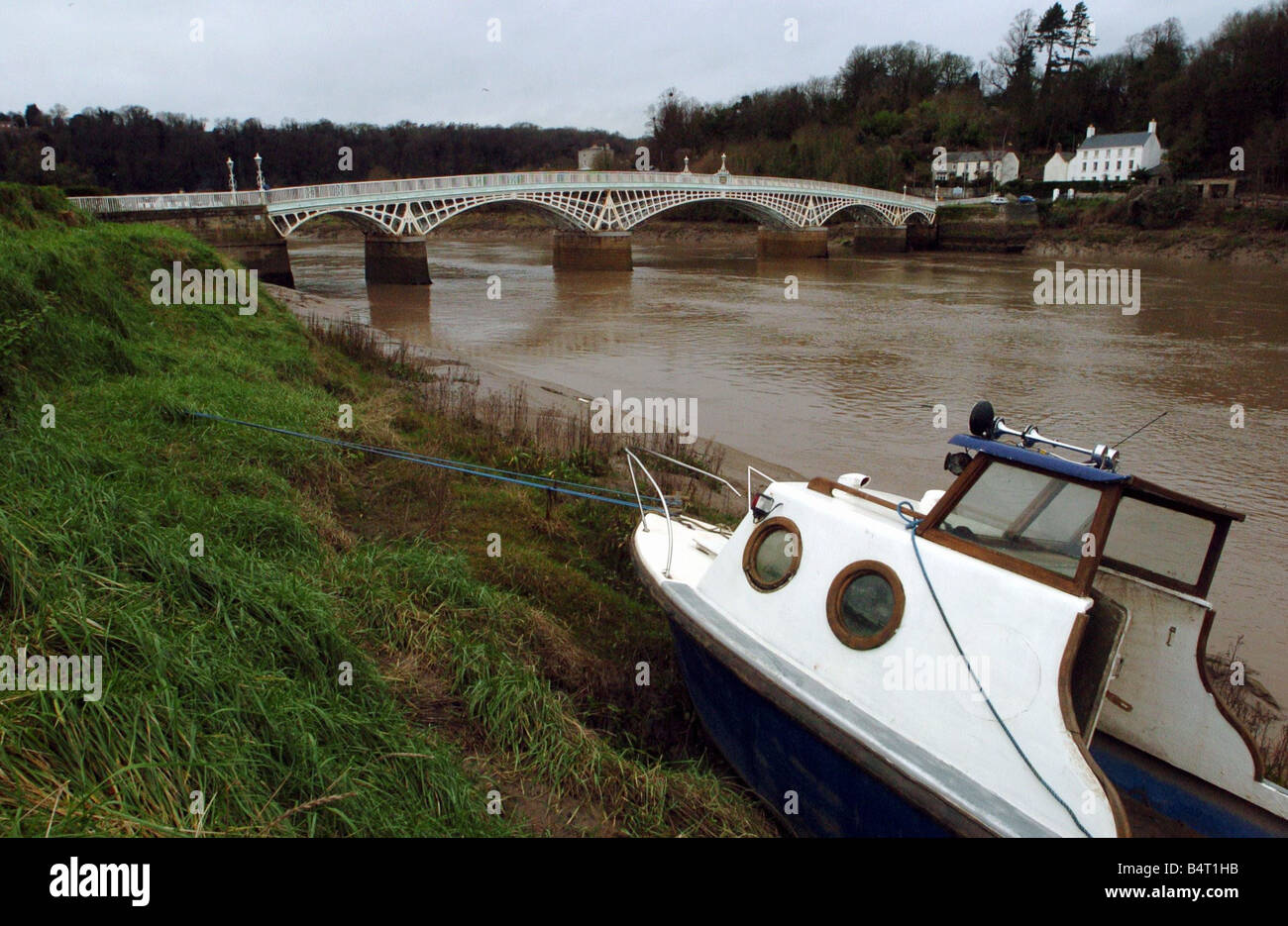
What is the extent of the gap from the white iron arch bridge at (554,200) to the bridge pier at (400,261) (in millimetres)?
1014

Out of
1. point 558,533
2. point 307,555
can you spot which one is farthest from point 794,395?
point 307,555

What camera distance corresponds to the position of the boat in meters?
3.99

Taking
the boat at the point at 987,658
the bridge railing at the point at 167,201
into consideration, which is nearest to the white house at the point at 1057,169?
the bridge railing at the point at 167,201

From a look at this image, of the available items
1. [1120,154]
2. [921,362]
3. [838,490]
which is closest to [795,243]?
[1120,154]

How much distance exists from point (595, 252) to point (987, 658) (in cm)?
4978

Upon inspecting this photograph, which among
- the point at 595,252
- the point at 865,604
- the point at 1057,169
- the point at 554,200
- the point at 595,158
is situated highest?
the point at 595,158

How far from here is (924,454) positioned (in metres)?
14.0

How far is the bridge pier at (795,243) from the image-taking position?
205 feet

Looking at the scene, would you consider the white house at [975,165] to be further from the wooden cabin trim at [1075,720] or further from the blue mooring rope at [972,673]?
the wooden cabin trim at [1075,720]

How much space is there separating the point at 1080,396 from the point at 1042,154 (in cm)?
8969

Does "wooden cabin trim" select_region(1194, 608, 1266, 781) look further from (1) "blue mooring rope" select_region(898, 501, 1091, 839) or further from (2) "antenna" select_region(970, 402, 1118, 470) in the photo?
(1) "blue mooring rope" select_region(898, 501, 1091, 839)

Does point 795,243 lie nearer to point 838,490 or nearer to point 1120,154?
point 1120,154

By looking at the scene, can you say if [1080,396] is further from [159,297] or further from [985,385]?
→ [159,297]

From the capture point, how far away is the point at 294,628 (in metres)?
4.54
